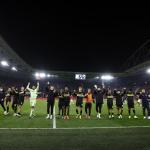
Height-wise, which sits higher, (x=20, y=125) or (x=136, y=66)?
(x=136, y=66)

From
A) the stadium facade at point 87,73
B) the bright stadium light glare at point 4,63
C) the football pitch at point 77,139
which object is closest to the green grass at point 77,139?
the football pitch at point 77,139

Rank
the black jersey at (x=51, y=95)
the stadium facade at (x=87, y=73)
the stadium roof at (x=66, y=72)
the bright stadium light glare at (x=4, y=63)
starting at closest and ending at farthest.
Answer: the black jersey at (x=51, y=95)
the stadium roof at (x=66, y=72)
the stadium facade at (x=87, y=73)
the bright stadium light glare at (x=4, y=63)

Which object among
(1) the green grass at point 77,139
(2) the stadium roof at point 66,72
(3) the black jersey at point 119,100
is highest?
(2) the stadium roof at point 66,72

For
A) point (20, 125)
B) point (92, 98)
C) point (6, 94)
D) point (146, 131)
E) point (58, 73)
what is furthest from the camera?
point (58, 73)

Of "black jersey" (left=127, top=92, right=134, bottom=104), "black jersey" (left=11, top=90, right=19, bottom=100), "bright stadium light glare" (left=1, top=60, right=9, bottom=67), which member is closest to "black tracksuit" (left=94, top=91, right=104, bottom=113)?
"black jersey" (left=127, top=92, right=134, bottom=104)

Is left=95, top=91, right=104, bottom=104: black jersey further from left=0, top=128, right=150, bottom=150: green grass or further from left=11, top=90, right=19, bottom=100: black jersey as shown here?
left=0, top=128, right=150, bottom=150: green grass

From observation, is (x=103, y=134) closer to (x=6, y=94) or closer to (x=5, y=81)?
(x=6, y=94)

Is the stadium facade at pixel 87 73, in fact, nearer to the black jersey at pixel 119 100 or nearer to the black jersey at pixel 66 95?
the black jersey at pixel 66 95

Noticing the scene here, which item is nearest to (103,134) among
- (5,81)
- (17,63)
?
(5,81)

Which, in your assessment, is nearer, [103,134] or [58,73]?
[103,134]

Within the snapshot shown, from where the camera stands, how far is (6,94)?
2480cm

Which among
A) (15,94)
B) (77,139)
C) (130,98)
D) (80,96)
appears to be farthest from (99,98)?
(77,139)

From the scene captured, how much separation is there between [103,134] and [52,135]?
A: 248 centimetres

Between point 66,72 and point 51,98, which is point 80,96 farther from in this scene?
point 66,72
